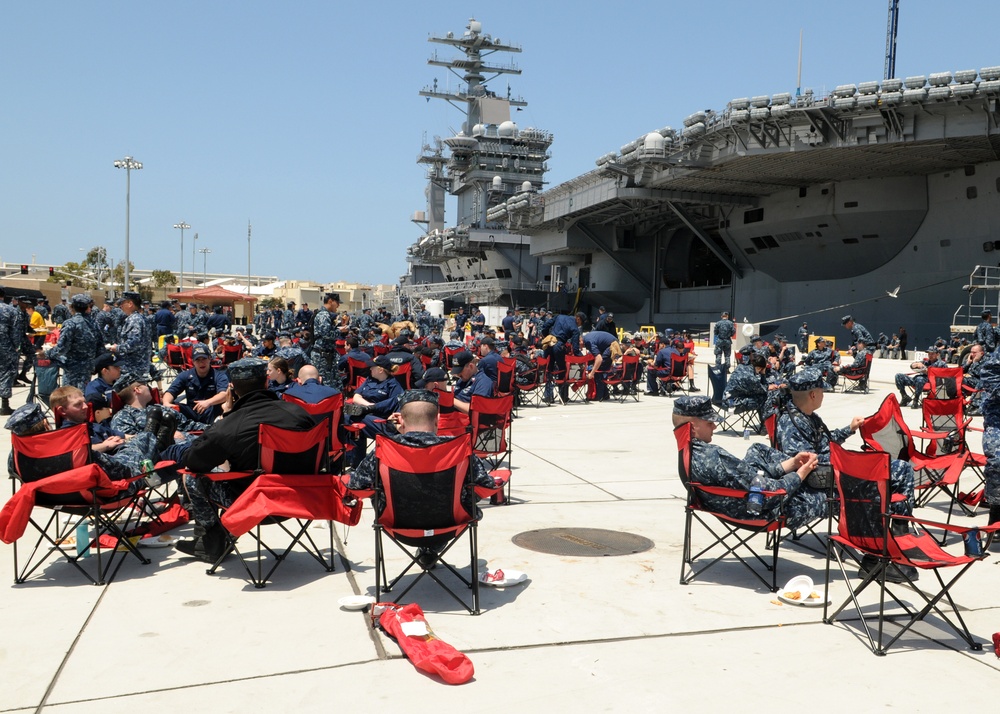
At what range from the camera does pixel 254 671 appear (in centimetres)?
391

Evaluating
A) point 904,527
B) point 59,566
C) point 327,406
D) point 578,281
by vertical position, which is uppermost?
point 578,281

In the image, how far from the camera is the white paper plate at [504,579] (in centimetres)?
526

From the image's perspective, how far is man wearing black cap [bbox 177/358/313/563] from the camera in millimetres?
5340

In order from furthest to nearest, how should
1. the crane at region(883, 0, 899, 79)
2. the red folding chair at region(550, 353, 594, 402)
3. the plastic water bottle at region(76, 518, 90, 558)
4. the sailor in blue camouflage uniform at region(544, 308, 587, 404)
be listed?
the crane at region(883, 0, 899, 79) → the sailor in blue camouflage uniform at region(544, 308, 587, 404) → the red folding chair at region(550, 353, 594, 402) → the plastic water bottle at region(76, 518, 90, 558)

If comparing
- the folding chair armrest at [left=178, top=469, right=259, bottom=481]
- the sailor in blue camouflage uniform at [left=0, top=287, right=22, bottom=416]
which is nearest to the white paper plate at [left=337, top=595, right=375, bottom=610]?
the folding chair armrest at [left=178, top=469, right=259, bottom=481]

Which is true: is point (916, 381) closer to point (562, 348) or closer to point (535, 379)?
point (562, 348)

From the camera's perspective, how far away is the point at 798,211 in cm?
4144

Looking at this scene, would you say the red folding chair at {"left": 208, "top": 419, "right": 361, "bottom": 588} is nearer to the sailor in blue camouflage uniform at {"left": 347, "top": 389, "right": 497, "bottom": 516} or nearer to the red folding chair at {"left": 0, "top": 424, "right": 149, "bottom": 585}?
the sailor in blue camouflage uniform at {"left": 347, "top": 389, "right": 497, "bottom": 516}

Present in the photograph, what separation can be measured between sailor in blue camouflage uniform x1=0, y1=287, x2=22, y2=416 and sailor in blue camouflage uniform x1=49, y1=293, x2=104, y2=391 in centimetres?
225

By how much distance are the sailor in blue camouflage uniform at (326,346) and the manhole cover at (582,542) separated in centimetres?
601

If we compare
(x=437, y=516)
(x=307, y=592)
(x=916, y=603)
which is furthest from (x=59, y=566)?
(x=916, y=603)

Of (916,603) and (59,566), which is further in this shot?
(59,566)

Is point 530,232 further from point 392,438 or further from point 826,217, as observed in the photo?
point 392,438

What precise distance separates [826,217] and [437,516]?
39808mm
